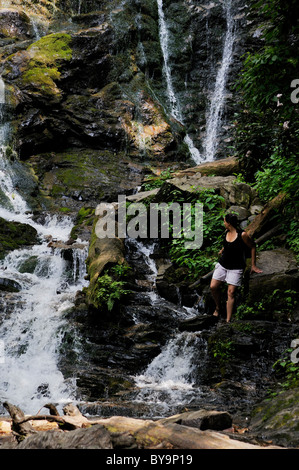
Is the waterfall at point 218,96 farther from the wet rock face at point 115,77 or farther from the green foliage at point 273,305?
the green foliage at point 273,305

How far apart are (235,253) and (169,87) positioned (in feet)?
68.2

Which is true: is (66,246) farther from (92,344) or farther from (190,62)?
(190,62)

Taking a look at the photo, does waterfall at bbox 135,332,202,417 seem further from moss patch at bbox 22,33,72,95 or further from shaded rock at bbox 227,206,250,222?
moss patch at bbox 22,33,72,95

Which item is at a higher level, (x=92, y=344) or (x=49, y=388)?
(x=92, y=344)

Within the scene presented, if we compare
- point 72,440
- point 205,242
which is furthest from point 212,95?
point 72,440

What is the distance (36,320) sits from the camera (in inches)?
312

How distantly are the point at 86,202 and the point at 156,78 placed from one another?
1214cm

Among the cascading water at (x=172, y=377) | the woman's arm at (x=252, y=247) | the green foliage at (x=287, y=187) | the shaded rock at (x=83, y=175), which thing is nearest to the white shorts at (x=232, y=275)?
the woman's arm at (x=252, y=247)

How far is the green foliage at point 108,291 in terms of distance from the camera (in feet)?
24.4

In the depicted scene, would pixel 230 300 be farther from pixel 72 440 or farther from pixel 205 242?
pixel 72 440

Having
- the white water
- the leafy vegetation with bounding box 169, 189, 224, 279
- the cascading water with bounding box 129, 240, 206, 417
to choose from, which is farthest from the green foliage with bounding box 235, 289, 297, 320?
the white water
